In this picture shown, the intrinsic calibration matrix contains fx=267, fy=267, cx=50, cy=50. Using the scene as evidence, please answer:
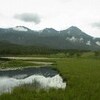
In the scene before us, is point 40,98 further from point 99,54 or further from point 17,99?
point 99,54

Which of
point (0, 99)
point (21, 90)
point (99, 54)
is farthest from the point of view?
point (99, 54)

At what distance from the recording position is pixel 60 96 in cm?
2184

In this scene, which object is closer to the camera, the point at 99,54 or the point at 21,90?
the point at 21,90

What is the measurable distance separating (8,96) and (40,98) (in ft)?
8.91

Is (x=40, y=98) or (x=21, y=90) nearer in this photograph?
(x=40, y=98)

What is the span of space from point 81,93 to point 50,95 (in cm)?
286

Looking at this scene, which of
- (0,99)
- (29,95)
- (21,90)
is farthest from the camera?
(21,90)

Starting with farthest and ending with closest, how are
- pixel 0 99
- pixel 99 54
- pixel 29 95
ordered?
pixel 99 54
pixel 29 95
pixel 0 99

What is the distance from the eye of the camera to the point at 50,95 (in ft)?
73.4

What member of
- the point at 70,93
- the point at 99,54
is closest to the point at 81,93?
the point at 70,93

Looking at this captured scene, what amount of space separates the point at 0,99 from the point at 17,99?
1.32 meters

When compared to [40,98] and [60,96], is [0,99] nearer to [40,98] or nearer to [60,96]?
[40,98]

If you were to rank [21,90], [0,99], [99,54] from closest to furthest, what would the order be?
[0,99] → [21,90] → [99,54]

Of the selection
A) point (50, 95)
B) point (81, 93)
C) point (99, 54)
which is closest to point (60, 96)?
point (50, 95)
